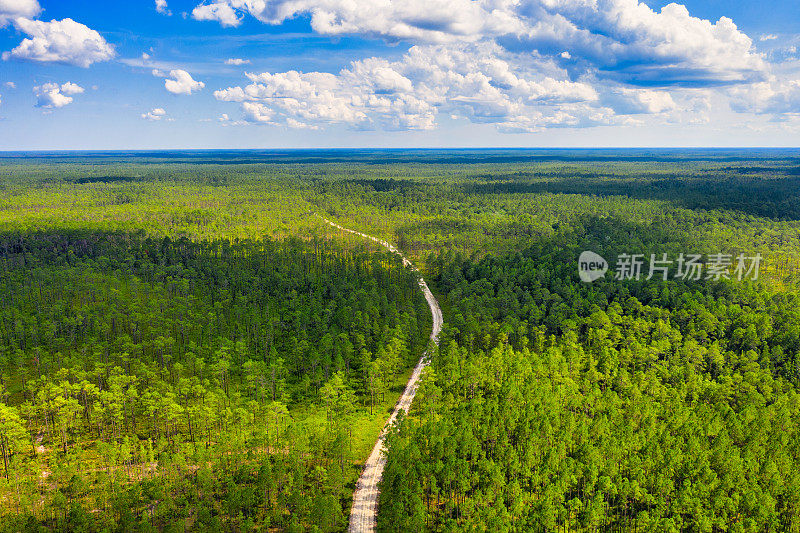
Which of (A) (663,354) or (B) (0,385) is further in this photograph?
(A) (663,354)

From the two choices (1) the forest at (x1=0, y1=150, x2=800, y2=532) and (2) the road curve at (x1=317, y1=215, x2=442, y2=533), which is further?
(2) the road curve at (x1=317, y1=215, x2=442, y2=533)

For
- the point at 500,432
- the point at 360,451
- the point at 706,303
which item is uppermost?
the point at 706,303

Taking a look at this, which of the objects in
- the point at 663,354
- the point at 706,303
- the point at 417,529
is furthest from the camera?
the point at 706,303

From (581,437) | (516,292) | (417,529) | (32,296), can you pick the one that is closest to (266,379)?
(417,529)

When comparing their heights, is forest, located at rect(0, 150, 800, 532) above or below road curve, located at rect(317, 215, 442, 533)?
above

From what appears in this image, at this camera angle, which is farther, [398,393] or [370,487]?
[398,393]

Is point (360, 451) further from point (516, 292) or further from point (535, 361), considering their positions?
point (516, 292)

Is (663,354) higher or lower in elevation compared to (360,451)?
higher

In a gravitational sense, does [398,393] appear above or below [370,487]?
above
